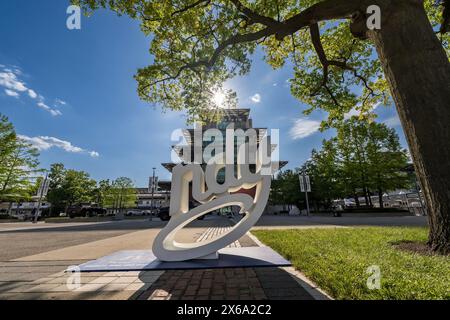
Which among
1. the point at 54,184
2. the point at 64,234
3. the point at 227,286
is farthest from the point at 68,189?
the point at 227,286

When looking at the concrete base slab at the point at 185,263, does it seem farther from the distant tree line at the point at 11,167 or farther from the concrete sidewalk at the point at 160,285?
the distant tree line at the point at 11,167

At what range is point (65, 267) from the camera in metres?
4.70

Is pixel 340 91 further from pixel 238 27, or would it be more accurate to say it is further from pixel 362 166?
pixel 362 166

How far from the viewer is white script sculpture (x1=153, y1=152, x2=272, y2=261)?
16.2 ft

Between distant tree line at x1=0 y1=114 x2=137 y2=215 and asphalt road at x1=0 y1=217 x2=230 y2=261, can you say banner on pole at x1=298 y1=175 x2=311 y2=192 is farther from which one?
distant tree line at x1=0 y1=114 x2=137 y2=215

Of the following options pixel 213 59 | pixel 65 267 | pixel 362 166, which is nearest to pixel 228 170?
pixel 65 267

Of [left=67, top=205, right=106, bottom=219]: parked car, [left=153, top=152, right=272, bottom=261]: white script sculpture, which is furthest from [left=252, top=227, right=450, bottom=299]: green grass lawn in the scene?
[left=67, top=205, right=106, bottom=219]: parked car

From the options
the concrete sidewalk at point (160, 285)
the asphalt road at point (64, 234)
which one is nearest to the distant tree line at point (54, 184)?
the asphalt road at point (64, 234)

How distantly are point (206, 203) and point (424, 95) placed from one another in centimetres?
540

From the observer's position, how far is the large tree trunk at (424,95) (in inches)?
171

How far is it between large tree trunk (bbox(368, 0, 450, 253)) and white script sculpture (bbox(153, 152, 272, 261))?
3.41 m

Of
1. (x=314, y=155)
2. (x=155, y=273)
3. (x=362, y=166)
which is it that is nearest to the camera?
(x=155, y=273)

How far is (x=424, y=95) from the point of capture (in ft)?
14.8
